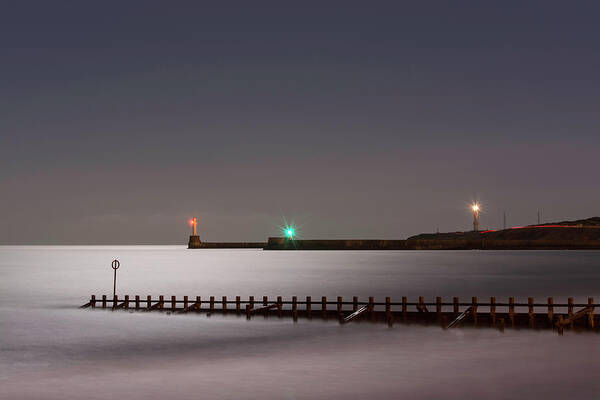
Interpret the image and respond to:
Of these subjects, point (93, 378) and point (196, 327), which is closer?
point (93, 378)

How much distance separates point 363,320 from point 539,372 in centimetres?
1470

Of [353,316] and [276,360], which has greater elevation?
[353,316]

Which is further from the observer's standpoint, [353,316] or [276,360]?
[353,316]

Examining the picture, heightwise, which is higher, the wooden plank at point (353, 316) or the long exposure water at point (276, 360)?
the wooden plank at point (353, 316)

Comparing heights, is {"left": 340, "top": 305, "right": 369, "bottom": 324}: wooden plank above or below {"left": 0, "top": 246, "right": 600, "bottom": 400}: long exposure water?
above

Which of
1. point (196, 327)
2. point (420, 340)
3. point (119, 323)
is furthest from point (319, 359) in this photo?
point (119, 323)

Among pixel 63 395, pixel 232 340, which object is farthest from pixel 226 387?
pixel 232 340

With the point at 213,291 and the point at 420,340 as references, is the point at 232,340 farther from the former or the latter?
the point at 213,291

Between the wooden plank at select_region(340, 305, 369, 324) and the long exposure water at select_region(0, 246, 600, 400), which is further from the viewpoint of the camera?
the wooden plank at select_region(340, 305, 369, 324)

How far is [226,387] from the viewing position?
28.9 m

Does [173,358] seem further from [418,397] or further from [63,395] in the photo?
[418,397]

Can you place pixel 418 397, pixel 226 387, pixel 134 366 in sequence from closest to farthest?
1. pixel 418 397
2. pixel 226 387
3. pixel 134 366

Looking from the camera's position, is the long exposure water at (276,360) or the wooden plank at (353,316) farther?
the wooden plank at (353,316)

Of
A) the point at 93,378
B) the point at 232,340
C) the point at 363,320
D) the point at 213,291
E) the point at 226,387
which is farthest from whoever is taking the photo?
the point at 213,291
